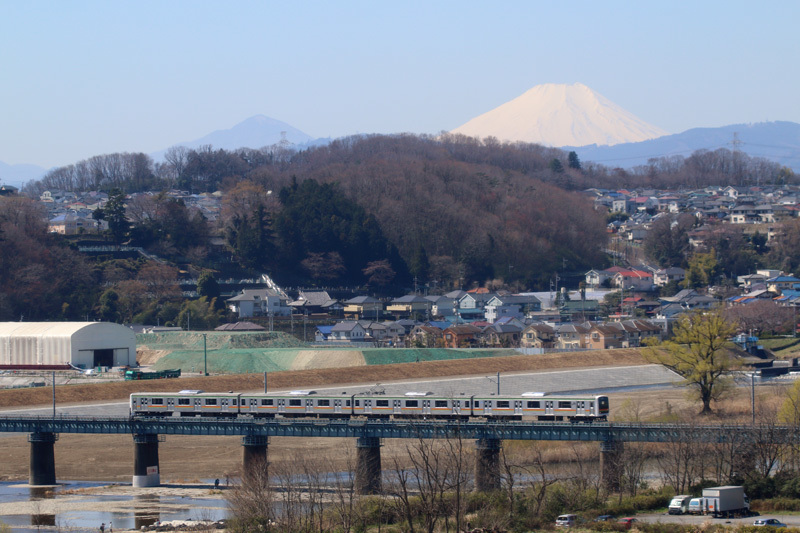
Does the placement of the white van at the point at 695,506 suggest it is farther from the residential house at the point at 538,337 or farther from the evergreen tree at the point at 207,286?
the evergreen tree at the point at 207,286

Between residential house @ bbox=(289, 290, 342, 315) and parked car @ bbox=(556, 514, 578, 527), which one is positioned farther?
residential house @ bbox=(289, 290, 342, 315)

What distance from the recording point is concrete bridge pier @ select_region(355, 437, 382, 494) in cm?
3975

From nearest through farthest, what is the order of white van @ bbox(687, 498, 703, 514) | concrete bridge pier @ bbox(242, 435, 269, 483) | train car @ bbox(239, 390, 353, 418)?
1. white van @ bbox(687, 498, 703, 514)
2. concrete bridge pier @ bbox(242, 435, 269, 483)
3. train car @ bbox(239, 390, 353, 418)

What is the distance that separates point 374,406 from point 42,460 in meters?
14.4

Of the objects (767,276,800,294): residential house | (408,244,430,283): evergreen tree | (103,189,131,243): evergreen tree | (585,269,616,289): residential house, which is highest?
(103,189,131,243): evergreen tree

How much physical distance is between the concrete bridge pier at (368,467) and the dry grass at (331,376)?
25.1m

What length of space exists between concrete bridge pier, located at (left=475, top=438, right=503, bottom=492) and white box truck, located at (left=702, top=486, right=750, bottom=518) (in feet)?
26.8

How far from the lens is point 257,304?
104m

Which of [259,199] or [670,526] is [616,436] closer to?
[670,526]

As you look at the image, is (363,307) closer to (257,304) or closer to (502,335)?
(257,304)

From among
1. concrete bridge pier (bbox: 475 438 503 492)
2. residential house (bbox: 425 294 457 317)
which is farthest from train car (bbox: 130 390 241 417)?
residential house (bbox: 425 294 457 317)

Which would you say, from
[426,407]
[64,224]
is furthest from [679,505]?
[64,224]

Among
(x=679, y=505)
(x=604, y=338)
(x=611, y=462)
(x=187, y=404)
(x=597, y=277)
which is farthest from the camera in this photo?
(x=597, y=277)

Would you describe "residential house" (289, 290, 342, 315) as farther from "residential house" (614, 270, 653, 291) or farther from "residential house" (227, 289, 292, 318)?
"residential house" (614, 270, 653, 291)
